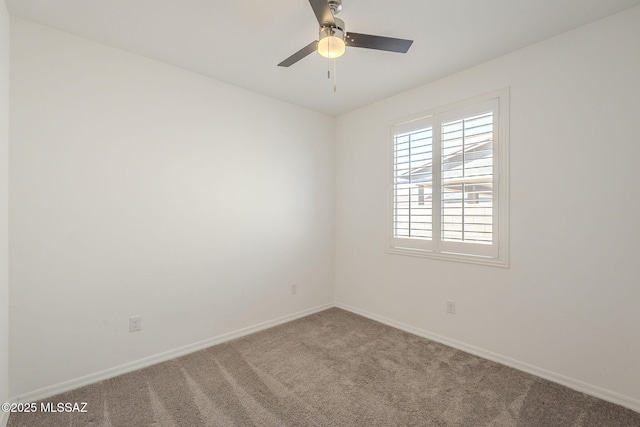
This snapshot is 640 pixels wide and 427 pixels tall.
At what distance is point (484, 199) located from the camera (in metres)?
2.64

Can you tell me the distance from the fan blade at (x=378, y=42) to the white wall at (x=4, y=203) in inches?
84.7

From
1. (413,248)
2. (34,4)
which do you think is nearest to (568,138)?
(413,248)

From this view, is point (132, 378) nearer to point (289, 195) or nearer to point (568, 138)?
point (289, 195)

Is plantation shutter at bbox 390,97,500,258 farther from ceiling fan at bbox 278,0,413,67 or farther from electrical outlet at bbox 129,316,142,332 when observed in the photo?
electrical outlet at bbox 129,316,142,332

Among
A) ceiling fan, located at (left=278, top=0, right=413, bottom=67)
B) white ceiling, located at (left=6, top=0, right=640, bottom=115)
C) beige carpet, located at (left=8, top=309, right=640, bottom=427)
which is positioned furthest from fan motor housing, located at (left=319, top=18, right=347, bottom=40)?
beige carpet, located at (left=8, top=309, right=640, bottom=427)

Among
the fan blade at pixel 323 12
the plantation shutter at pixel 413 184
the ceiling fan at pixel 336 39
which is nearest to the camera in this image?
the fan blade at pixel 323 12

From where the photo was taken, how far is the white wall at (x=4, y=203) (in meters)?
1.80

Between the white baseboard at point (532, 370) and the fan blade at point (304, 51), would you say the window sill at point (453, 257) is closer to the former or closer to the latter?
the white baseboard at point (532, 370)

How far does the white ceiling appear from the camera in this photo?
6.29 feet

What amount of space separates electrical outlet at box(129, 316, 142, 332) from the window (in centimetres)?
259

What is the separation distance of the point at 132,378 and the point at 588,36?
4.32m

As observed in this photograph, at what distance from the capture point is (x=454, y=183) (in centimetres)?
283

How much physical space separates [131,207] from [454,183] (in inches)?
115

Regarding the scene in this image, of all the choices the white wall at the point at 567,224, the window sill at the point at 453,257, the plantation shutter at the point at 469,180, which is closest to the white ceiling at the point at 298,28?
the white wall at the point at 567,224
